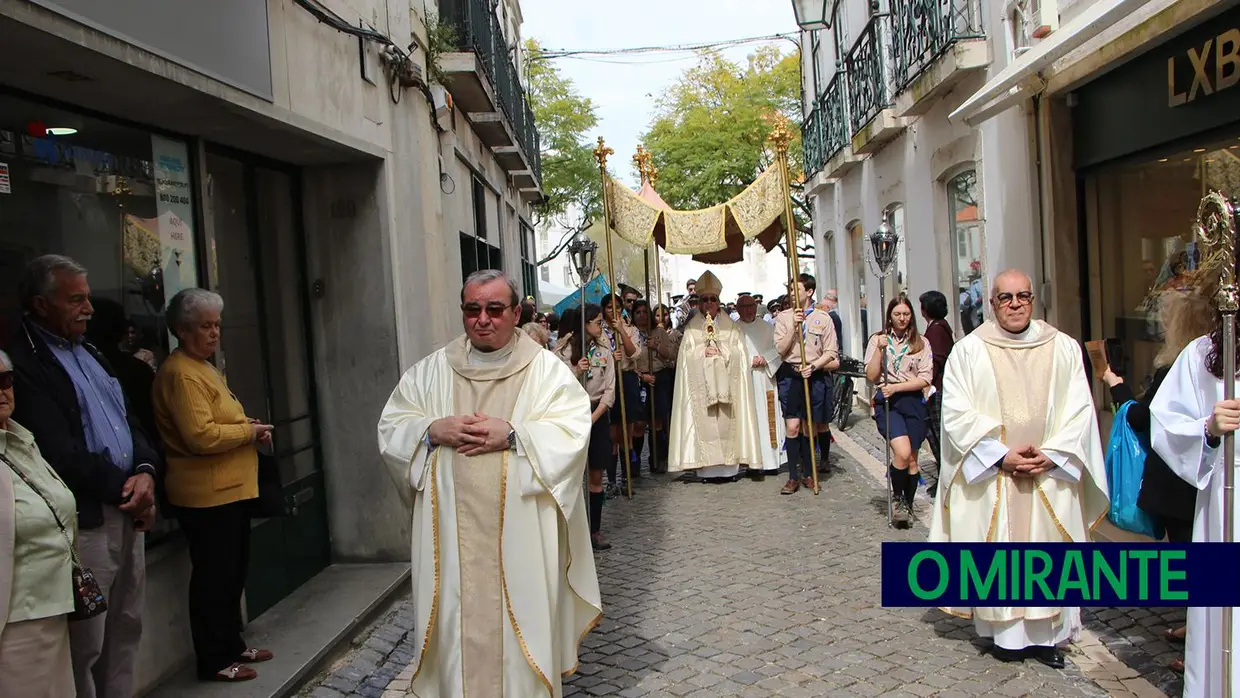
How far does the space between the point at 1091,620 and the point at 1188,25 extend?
141 inches

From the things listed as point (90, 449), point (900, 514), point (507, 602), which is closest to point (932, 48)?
point (900, 514)

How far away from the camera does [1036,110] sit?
8.60 m

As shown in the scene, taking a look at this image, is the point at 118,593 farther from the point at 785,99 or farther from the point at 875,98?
the point at 785,99

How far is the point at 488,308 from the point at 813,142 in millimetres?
16491

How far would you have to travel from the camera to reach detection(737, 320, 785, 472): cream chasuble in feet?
34.1

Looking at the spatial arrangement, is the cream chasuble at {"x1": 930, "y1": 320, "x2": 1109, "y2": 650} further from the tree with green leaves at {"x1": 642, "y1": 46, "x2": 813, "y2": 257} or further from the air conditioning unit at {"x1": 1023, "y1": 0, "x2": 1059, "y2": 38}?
the tree with green leaves at {"x1": 642, "y1": 46, "x2": 813, "y2": 257}

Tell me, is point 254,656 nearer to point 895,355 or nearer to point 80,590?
point 80,590

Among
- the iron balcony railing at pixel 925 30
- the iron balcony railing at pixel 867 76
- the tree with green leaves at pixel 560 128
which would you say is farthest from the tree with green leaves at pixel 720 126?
the iron balcony railing at pixel 925 30

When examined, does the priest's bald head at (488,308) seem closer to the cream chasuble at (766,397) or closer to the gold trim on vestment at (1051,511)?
the gold trim on vestment at (1051,511)

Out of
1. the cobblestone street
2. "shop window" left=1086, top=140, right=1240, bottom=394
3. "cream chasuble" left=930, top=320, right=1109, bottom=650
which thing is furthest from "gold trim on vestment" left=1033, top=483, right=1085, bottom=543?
"shop window" left=1086, top=140, right=1240, bottom=394

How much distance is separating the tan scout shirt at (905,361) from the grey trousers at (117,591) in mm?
5399

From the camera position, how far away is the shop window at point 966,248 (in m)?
10.5

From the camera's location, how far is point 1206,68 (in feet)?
20.4

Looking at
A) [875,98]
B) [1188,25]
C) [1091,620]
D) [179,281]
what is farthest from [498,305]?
[875,98]
